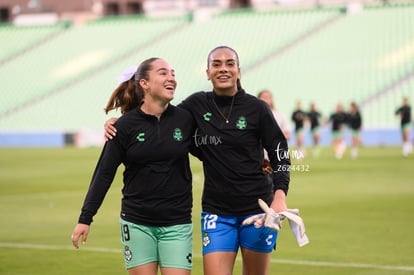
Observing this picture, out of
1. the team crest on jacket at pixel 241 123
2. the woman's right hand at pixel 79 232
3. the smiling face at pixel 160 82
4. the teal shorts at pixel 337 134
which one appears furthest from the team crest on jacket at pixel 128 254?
the teal shorts at pixel 337 134

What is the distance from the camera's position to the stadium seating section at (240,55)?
51.5m

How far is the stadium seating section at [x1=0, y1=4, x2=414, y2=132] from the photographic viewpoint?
51531 millimetres

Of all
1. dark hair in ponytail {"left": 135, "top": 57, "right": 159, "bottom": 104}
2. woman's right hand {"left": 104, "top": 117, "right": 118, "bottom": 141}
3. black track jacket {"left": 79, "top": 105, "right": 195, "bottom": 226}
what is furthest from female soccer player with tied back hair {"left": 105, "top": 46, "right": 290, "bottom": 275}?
woman's right hand {"left": 104, "top": 117, "right": 118, "bottom": 141}

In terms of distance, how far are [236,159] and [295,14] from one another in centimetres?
5302

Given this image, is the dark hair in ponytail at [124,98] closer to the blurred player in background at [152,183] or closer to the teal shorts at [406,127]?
the blurred player in background at [152,183]

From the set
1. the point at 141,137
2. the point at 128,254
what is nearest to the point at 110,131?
the point at 141,137

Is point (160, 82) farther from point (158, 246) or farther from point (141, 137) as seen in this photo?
point (158, 246)

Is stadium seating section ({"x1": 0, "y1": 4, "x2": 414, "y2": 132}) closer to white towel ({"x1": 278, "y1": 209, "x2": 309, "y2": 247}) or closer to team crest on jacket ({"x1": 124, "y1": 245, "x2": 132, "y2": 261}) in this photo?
white towel ({"x1": 278, "y1": 209, "x2": 309, "y2": 247})

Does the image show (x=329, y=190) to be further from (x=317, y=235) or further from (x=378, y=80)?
(x=378, y=80)

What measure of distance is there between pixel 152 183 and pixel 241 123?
0.92 metres

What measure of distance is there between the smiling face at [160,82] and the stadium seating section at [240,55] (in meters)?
41.4

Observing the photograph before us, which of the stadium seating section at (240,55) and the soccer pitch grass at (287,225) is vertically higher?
the soccer pitch grass at (287,225)

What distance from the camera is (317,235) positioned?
51.3ft

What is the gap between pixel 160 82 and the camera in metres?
7.88
